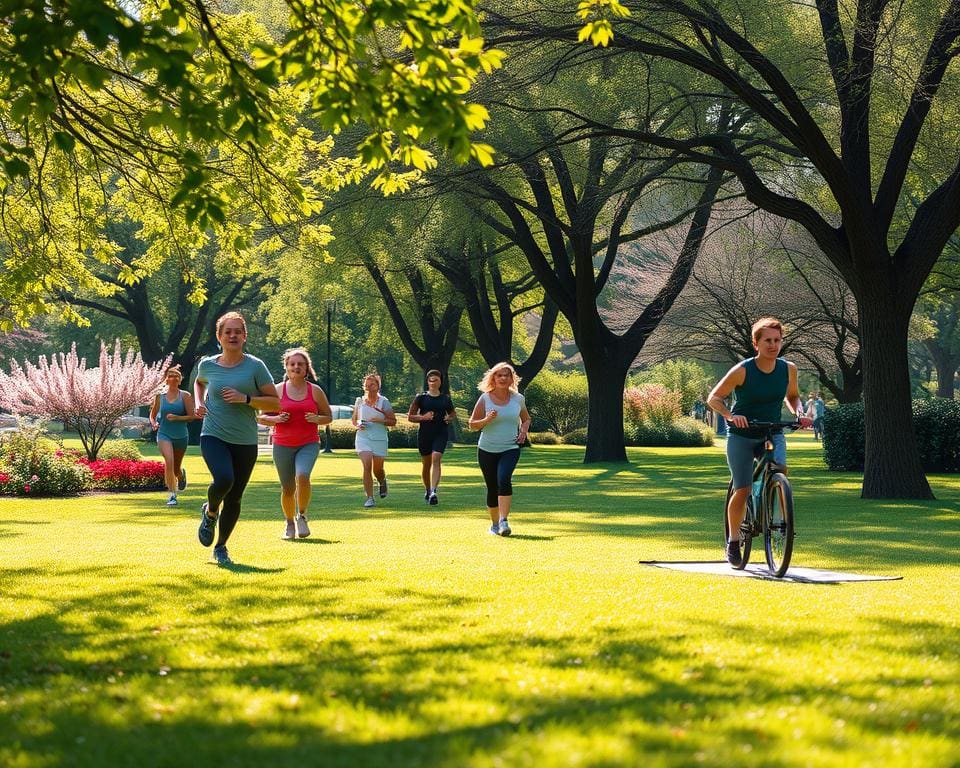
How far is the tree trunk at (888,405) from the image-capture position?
68.5ft

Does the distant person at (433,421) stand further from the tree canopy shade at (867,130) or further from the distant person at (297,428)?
the distant person at (297,428)

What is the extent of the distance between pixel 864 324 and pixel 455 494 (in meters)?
7.82

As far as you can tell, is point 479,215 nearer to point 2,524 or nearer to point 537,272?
point 537,272

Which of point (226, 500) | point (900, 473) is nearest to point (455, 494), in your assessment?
point (900, 473)

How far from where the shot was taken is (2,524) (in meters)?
17.9

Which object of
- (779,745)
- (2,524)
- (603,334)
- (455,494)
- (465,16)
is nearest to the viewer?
(779,745)

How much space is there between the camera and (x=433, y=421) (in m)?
20.5

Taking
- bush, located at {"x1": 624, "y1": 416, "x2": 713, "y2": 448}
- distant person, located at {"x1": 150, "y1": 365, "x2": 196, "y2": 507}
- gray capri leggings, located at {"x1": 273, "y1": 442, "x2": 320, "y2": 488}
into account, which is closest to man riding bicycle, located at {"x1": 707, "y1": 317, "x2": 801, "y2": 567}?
gray capri leggings, located at {"x1": 273, "y1": 442, "x2": 320, "y2": 488}

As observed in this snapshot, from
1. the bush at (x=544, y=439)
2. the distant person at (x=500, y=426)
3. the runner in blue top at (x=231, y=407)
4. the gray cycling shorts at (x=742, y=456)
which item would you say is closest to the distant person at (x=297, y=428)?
the distant person at (x=500, y=426)

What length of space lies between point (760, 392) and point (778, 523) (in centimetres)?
104

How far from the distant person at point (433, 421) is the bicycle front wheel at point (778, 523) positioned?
394 inches

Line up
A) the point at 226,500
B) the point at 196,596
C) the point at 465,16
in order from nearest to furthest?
the point at 465,16, the point at 196,596, the point at 226,500

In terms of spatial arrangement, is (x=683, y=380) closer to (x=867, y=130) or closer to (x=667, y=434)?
(x=667, y=434)

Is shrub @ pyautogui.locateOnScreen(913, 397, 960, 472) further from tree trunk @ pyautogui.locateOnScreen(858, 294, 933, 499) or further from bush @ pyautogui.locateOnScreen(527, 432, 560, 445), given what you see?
bush @ pyautogui.locateOnScreen(527, 432, 560, 445)
